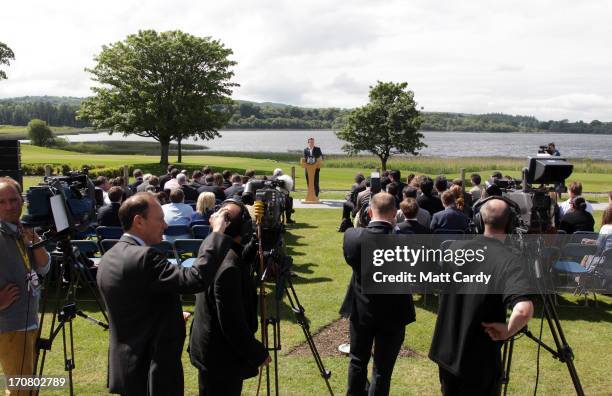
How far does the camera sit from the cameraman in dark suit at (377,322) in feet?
16.2

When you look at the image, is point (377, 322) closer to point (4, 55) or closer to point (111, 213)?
point (111, 213)

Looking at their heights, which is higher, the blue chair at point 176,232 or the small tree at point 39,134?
the small tree at point 39,134

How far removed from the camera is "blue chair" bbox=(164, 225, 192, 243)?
32.4 ft

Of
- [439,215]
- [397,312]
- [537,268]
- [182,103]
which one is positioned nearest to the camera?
[537,268]

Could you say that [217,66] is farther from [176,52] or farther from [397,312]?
[397,312]

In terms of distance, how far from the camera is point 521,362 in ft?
22.3

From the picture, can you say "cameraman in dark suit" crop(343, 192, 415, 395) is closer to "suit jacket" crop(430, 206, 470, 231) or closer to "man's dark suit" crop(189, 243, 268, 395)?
"man's dark suit" crop(189, 243, 268, 395)

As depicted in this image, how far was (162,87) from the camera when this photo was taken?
42562 mm

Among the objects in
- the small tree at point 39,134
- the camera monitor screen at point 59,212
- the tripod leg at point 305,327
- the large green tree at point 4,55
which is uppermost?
the large green tree at point 4,55

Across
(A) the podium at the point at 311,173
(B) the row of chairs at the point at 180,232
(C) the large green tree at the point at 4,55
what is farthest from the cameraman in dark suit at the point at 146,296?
(C) the large green tree at the point at 4,55

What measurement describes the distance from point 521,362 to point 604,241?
3.32 meters

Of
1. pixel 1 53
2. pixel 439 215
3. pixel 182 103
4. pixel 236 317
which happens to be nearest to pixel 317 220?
pixel 439 215

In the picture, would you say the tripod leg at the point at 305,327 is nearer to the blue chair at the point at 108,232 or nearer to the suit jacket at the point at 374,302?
the suit jacket at the point at 374,302

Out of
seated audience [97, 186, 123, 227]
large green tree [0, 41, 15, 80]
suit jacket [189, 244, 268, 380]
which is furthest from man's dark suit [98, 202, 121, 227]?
large green tree [0, 41, 15, 80]
